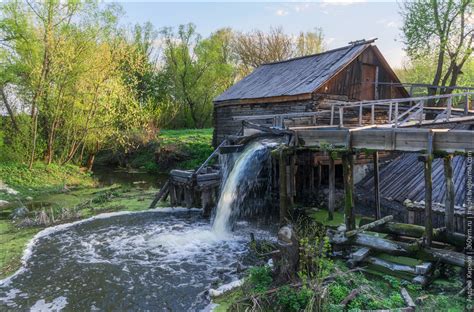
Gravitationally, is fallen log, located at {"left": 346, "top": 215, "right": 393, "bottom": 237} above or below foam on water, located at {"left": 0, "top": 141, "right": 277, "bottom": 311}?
above

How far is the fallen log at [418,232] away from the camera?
314 inches

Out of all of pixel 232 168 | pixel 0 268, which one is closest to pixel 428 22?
pixel 232 168

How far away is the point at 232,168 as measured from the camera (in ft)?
45.0

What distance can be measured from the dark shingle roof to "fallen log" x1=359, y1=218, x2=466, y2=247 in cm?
775

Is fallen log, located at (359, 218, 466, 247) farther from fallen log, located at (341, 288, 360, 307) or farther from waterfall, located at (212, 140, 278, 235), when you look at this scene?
waterfall, located at (212, 140, 278, 235)

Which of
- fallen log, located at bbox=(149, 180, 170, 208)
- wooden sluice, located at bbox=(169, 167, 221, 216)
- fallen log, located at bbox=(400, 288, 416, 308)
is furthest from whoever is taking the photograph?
fallen log, located at bbox=(149, 180, 170, 208)

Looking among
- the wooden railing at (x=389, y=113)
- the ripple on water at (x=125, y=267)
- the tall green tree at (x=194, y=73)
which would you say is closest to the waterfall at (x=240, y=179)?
the ripple on water at (x=125, y=267)

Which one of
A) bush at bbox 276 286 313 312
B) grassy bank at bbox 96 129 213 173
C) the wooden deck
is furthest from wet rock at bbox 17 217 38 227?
grassy bank at bbox 96 129 213 173

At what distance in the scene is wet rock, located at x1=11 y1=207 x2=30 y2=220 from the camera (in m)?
13.5

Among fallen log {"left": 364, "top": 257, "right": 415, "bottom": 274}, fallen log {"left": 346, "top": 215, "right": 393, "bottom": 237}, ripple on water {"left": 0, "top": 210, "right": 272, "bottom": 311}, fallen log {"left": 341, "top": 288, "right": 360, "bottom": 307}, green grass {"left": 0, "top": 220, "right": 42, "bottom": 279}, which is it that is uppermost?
fallen log {"left": 346, "top": 215, "right": 393, "bottom": 237}

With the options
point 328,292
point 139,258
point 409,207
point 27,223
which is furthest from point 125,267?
point 409,207

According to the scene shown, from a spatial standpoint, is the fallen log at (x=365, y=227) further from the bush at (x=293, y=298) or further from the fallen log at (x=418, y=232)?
the bush at (x=293, y=298)

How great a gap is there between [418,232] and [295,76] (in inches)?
451

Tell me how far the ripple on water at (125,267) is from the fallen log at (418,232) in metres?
3.67
